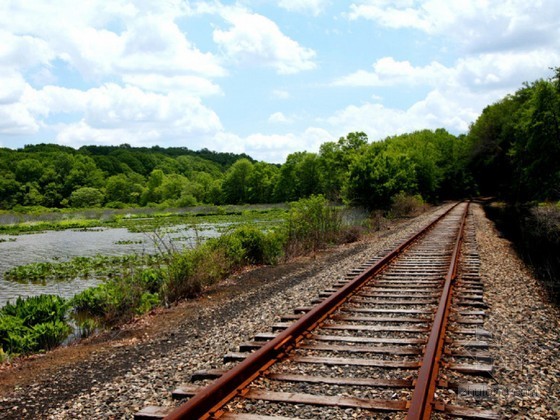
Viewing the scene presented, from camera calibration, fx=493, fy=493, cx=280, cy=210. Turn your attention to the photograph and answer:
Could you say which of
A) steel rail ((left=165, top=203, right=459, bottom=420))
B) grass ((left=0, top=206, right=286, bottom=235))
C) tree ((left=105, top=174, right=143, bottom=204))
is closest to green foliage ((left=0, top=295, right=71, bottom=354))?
steel rail ((left=165, top=203, right=459, bottom=420))

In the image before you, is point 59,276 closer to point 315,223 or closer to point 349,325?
point 315,223

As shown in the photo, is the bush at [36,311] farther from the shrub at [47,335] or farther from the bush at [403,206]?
the bush at [403,206]

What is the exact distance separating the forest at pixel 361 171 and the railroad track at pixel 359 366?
24.2m

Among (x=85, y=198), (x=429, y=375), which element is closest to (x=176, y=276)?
(x=429, y=375)

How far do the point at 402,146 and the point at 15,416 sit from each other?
7149cm

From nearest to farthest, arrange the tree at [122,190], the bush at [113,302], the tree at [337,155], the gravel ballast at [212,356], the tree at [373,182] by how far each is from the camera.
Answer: the gravel ballast at [212,356] → the bush at [113,302] → the tree at [373,182] → the tree at [337,155] → the tree at [122,190]

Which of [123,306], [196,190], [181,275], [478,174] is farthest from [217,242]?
[196,190]

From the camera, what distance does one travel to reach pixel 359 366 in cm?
514

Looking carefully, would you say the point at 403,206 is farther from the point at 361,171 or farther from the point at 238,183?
the point at 238,183

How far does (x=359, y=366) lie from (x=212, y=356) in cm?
180

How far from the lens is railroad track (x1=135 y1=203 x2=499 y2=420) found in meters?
4.08

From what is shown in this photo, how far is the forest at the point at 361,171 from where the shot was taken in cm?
3738

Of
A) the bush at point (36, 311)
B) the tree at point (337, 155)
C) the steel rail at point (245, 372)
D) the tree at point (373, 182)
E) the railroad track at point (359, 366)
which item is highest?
the tree at point (337, 155)

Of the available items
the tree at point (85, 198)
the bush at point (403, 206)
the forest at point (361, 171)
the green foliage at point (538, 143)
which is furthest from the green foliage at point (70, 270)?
the tree at point (85, 198)
